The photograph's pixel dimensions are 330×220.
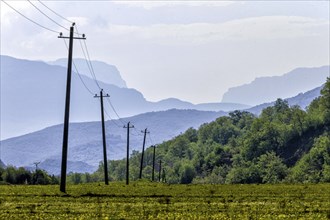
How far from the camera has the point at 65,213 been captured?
3828cm

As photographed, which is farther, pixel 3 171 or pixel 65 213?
pixel 3 171

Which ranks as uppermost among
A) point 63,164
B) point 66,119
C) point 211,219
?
point 66,119

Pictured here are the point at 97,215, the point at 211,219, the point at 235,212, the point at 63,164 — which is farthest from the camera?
the point at 63,164

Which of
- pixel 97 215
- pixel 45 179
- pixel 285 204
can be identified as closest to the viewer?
pixel 97 215

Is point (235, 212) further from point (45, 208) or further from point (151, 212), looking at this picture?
point (45, 208)

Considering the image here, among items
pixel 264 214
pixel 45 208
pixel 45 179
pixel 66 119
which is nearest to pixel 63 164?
pixel 66 119

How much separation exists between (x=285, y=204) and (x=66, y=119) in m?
26.9

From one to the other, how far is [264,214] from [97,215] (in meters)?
8.89

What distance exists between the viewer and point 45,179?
14350cm

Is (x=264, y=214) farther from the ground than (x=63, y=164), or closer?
closer

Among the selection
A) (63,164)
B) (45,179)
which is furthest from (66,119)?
(45,179)

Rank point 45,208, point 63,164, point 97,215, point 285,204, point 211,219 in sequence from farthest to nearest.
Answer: point 63,164 < point 285,204 < point 45,208 < point 97,215 < point 211,219

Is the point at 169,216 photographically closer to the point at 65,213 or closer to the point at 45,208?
the point at 65,213

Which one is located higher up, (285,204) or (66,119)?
(66,119)
